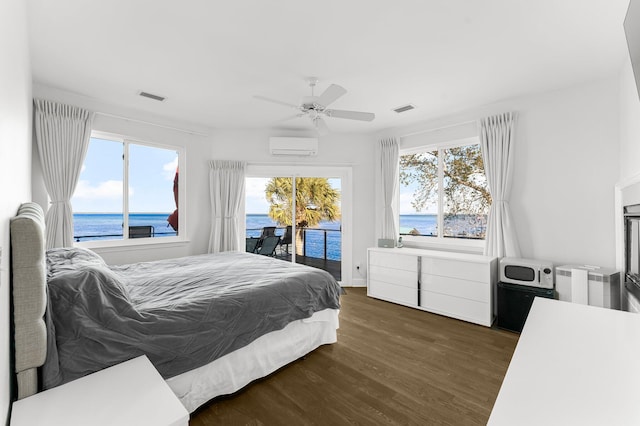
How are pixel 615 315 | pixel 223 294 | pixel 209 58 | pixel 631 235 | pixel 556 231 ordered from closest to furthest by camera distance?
pixel 615 315, pixel 223 294, pixel 631 235, pixel 209 58, pixel 556 231

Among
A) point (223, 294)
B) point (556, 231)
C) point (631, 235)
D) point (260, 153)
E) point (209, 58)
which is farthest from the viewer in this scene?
point (260, 153)

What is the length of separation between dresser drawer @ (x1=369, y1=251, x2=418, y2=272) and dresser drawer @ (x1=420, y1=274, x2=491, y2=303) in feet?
0.66

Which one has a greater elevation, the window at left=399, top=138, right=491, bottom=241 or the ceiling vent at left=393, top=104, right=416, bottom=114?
the ceiling vent at left=393, top=104, right=416, bottom=114

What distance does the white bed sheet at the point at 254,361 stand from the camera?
1.79m

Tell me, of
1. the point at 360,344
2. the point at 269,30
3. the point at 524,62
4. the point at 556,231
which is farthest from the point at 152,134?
the point at 556,231

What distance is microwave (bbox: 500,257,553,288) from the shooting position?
115 inches

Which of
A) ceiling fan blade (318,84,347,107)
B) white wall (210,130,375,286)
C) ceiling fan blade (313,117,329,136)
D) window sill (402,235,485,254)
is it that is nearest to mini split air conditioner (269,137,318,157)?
white wall (210,130,375,286)

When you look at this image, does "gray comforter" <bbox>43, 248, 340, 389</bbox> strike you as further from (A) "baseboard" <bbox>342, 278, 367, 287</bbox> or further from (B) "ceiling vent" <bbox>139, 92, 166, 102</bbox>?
(A) "baseboard" <bbox>342, 278, 367, 287</bbox>

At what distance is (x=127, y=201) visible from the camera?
370 cm

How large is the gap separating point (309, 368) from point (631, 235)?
2.82 meters

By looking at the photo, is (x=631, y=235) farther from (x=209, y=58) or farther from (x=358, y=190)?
(x=209, y=58)

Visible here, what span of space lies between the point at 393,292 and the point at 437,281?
0.67 m

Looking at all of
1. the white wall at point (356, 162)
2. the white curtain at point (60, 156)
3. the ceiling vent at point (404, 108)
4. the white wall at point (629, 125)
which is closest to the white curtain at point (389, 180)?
the white wall at point (356, 162)

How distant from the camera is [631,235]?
2.28 meters
